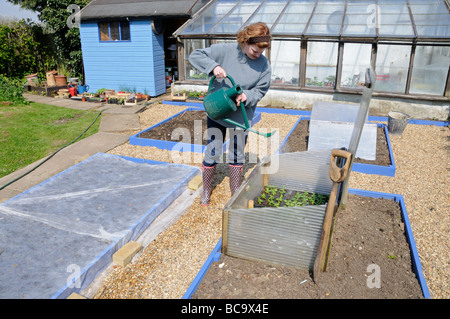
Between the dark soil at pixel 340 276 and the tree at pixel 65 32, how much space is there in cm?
1071

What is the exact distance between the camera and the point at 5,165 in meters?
4.72

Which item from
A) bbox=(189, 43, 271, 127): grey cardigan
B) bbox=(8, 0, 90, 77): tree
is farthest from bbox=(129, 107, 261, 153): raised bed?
bbox=(8, 0, 90, 77): tree

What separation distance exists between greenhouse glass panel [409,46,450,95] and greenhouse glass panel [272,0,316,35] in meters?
2.57

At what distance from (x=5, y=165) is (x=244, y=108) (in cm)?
379

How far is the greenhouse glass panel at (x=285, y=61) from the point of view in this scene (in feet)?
26.1

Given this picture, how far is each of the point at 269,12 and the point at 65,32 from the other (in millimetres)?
7119

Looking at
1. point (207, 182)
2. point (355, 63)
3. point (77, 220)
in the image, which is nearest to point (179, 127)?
point (207, 182)

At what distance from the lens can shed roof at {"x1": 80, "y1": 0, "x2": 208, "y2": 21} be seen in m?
8.82

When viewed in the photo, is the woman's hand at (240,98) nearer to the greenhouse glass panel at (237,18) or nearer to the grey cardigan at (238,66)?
the grey cardigan at (238,66)

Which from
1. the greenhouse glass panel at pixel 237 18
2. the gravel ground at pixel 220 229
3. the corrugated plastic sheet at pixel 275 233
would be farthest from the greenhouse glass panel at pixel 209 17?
the corrugated plastic sheet at pixel 275 233

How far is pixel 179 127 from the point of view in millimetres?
6246

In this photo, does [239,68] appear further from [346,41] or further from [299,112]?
[346,41]

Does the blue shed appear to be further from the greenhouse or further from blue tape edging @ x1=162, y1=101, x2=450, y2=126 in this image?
blue tape edging @ x1=162, y1=101, x2=450, y2=126
